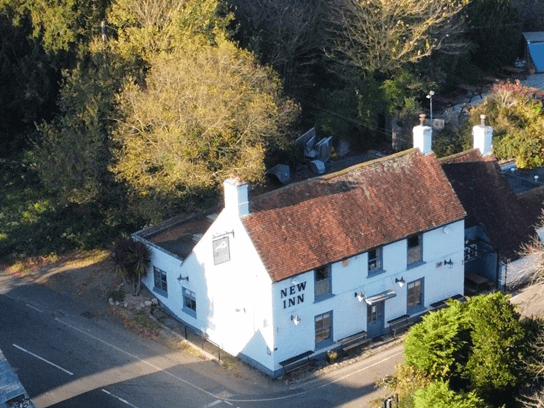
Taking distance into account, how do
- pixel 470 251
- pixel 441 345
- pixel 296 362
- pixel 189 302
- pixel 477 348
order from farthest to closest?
pixel 470 251 → pixel 189 302 → pixel 296 362 → pixel 477 348 → pixel 441 345

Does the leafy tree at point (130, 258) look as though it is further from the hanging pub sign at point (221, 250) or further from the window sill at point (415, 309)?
the window sill at point (415, 309)

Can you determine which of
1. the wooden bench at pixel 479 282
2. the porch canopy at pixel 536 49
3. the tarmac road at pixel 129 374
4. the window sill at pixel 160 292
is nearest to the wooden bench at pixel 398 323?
the tarmac road at pixel 129 374

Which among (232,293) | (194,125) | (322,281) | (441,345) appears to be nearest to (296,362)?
(322,281)

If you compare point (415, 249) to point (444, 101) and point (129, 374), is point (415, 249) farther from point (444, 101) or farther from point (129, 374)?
point (444, 101)

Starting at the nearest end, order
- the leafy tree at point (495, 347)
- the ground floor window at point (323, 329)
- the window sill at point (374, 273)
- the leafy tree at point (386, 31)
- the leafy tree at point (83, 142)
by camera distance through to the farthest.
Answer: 1. the leafy tree at point (495, 347)
2. the ground floor window at point (323, 329)
3. the window sill at point (374, 273)
4. the leafy tree at point (83, 142)
5. the leafy tree at point (386, 31)

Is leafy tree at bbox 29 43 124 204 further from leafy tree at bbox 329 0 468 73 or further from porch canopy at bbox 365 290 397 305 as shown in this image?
leafy tree at bbox 329 0 468 73

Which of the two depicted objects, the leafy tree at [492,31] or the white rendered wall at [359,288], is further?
the leafy tree at [492,31]
